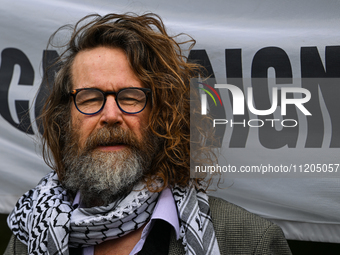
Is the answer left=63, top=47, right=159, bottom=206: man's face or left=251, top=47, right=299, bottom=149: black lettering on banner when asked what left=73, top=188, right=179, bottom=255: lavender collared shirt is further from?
left=251, top=47, right=299, bottom=149: black lettering on banner

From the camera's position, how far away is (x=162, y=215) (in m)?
1.16

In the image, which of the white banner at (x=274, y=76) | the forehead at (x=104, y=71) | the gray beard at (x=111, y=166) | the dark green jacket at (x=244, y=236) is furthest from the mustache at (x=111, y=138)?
the white banner at (x=274, y=76)

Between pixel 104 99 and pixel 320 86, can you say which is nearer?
pixel 104 99

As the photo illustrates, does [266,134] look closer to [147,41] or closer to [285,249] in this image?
[285,249]

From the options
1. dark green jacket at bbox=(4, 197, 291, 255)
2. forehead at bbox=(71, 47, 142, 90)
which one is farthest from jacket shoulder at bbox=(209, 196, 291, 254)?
forehead at bbox=(71, 47, 142, 90)

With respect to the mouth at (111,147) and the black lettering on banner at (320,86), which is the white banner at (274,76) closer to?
the black lettering on banner at (320,86)

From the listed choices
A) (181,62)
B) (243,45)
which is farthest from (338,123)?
(181,62)

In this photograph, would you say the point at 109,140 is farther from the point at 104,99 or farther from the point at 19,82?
the point at 19,82

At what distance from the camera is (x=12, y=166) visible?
5.88ft

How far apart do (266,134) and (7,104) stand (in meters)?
1.35

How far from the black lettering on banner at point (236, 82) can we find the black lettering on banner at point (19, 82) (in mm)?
1039

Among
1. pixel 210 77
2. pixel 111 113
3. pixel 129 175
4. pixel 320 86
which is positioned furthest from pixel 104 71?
pixel 320 86

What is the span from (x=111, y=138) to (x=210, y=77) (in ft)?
2.03

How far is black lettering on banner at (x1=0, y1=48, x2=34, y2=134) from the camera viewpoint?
1772mm
